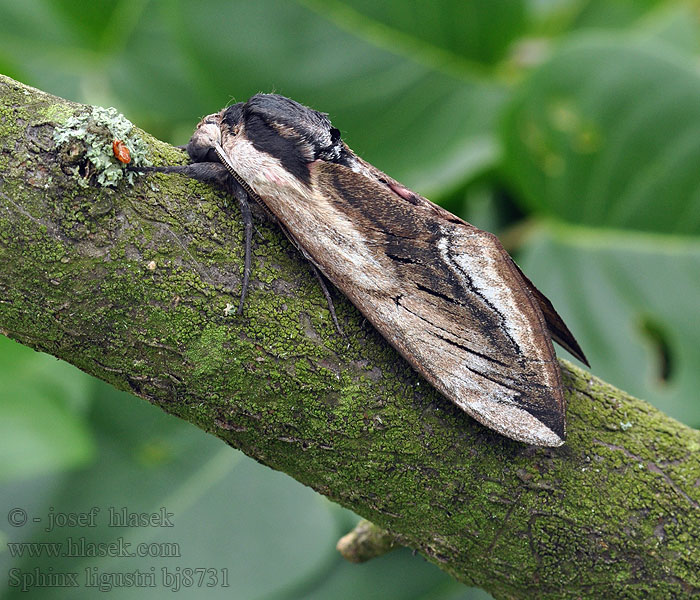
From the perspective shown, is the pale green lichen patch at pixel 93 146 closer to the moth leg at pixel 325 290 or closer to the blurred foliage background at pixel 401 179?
the moth leg at pixel 325 290

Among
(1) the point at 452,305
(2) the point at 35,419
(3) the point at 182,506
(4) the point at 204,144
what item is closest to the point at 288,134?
(4) the point at 204,144

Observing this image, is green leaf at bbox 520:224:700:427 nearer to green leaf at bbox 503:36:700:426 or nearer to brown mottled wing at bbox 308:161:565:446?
green leaf at bbox 503:36:700:426

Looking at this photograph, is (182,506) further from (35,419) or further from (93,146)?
(93,146)

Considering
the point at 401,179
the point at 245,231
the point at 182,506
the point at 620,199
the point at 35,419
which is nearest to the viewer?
the point at 245,231

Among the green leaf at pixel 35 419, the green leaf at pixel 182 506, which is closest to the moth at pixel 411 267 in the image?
the green leaf at pixel 35 419

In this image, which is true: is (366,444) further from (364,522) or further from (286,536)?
(286,536)

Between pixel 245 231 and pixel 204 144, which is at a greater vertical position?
pixel 204 144

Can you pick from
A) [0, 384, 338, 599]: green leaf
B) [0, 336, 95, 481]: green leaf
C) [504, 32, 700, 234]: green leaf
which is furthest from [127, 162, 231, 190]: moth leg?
[504, 32, 700, 234]: green leaf
